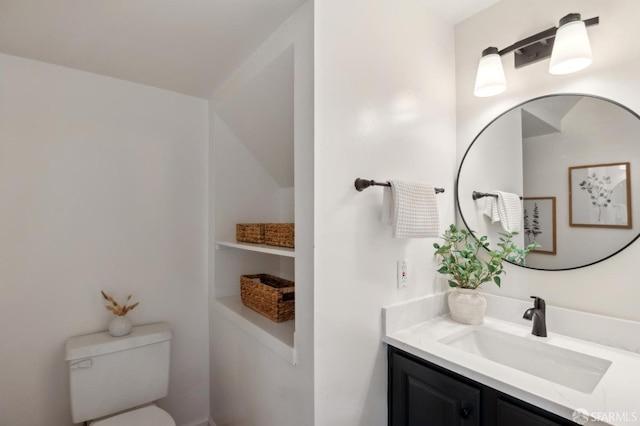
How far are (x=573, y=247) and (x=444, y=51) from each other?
1.13 metres

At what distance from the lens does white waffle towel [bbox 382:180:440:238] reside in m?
1.25

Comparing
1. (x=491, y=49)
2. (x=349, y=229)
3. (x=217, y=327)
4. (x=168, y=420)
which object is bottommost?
(x=168, y=420)

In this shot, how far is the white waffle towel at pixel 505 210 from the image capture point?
4.79 feet

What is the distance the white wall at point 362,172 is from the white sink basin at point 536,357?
0.97 ft

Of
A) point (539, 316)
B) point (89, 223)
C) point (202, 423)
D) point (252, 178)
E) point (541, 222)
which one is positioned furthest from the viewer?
point (252, 178)

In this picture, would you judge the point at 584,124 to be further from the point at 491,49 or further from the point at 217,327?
the point at 217,327

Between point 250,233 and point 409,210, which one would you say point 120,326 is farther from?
point 409,210

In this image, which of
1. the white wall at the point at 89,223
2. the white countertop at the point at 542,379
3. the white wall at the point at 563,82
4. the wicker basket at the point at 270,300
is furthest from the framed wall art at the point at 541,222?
the white wall at the point at 89,223

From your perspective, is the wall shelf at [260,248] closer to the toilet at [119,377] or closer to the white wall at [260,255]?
the white wall at [260,255]

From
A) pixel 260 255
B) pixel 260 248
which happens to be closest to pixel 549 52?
pixel 260 248

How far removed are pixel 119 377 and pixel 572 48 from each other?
2.48 meters

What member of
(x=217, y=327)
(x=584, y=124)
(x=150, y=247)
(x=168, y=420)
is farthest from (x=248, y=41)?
(x=168, y=420)

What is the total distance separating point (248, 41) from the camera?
4.89 feet

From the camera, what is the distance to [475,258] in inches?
57.5
